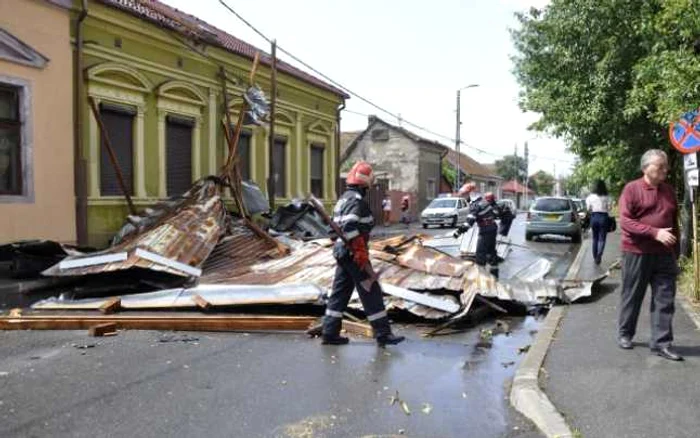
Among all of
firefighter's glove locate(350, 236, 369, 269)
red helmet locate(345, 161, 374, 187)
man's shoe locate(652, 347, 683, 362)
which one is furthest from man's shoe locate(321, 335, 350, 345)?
man's shoe locate(652, 347, 683, 362)

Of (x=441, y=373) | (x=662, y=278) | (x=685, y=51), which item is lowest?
(x=441, y=373)

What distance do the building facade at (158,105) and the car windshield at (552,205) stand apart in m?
8.96

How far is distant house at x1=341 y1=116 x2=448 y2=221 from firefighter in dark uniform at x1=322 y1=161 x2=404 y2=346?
3596 cm

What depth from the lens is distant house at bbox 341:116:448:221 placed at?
44.6m

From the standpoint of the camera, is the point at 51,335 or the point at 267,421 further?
the point at 51,335

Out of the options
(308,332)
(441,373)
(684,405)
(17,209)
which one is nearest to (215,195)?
(17,209)

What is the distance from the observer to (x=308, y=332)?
7078 mm

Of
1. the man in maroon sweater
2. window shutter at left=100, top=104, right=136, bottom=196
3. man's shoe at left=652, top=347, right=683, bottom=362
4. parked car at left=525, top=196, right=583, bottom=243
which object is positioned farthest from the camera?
parked car at left=525, top=196, right=583, bottom=243

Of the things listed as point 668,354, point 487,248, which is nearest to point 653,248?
point 668,354

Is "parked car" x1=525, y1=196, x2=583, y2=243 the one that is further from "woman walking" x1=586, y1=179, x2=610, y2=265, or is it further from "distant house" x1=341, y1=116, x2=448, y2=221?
"distant house" x1=341, y1=116, x2=448, y2=221

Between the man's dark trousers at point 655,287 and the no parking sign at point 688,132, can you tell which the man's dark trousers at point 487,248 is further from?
the man's dark trousers at point 655,287

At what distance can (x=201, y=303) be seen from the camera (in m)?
8.09

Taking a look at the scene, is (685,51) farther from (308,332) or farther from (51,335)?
(51,335)

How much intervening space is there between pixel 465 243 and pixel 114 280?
696 cm
